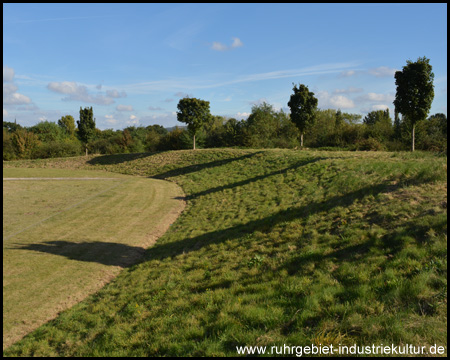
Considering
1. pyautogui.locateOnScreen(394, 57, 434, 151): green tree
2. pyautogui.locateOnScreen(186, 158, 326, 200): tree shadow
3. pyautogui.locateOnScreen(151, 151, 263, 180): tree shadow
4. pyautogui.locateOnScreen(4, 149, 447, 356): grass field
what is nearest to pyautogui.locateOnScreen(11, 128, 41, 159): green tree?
pyautogui.locateOnScreen(151, 151, 263, 180): tree shadow

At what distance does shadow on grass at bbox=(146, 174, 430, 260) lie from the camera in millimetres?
11898

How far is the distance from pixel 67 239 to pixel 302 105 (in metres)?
29.5

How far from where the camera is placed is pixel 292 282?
6727 mm

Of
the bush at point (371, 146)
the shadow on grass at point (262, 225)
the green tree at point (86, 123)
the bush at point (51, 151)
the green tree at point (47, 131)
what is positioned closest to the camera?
the shadow on grass at point (262, 225)

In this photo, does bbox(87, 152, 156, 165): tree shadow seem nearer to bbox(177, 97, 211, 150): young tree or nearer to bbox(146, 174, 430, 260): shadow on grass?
bbox(177, 97, 211, 150): young tree

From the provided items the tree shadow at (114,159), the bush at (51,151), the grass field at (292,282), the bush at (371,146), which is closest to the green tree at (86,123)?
the tree shadow at (114,159)

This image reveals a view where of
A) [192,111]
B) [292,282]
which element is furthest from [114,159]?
[292,282]

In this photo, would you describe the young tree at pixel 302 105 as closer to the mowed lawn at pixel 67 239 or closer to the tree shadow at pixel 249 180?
the tree shadow at pixel 249 180

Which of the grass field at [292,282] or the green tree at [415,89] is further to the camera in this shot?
the green tree at [415,89]

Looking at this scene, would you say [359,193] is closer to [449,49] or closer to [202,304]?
[449,49]

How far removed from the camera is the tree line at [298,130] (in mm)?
24344

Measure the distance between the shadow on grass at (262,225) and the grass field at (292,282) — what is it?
8 centimetres

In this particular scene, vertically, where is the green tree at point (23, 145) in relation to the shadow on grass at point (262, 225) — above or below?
above

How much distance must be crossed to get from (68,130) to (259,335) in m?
132
